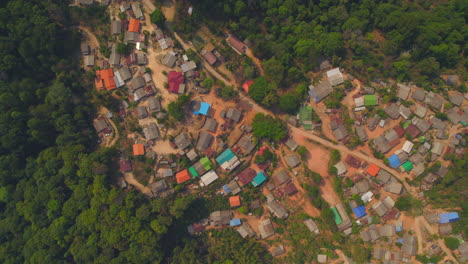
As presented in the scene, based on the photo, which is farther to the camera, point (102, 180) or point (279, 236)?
point (279, 236)

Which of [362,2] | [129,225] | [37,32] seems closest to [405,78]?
[362,2]

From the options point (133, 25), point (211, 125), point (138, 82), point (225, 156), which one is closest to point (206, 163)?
point (225, 156)

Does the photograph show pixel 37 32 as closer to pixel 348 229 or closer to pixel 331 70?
pixel 331 70

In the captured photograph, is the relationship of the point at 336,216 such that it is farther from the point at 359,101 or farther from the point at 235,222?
the point at 359,101

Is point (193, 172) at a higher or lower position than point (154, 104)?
lower

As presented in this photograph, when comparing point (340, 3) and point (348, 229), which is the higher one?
point (340, 3)

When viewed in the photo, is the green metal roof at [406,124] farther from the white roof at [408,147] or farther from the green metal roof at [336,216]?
the green metal roof at [336,216]

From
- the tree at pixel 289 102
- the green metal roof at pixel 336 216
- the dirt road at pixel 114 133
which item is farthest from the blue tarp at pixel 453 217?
the dirt road at pixel 114 133
